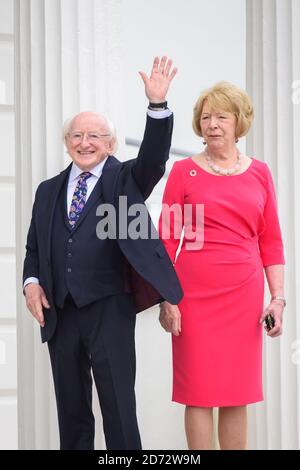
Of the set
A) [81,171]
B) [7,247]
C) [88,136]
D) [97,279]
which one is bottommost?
[97,279]

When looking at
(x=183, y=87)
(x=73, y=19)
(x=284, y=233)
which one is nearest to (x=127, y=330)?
(x=284, y=233)

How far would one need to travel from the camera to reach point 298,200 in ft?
10.6

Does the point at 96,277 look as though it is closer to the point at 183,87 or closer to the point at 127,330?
the point at 127,330

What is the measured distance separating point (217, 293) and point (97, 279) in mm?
429

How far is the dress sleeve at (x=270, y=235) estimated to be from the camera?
2.82 meters

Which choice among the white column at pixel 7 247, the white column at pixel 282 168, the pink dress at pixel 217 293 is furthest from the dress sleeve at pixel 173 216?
the white column at pixel 282 168

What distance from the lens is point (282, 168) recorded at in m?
3.27

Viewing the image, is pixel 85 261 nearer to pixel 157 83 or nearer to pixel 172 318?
pixel 172 318

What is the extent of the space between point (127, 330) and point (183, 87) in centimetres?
225

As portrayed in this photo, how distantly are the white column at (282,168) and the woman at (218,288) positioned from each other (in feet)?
1.62

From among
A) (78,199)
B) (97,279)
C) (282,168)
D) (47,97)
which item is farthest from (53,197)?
(282,168)

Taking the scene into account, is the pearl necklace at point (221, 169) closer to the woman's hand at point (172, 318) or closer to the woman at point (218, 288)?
the woman at point (218, 288)

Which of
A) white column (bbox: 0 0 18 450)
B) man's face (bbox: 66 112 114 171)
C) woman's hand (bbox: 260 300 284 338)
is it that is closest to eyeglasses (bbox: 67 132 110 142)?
man's face (bbox: 66 112 114 171)

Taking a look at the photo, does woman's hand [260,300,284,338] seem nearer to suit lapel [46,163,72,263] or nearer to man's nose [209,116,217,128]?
man's nose [209,116,217,128]
